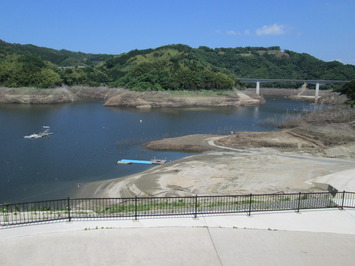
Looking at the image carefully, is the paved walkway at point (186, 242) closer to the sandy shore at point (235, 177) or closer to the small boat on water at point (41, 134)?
the sandy shore at point (235, 177)

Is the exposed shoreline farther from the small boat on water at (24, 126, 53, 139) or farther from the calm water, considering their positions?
the small boat on water at (24, 126, 53, 139)

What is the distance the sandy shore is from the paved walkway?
9260mm

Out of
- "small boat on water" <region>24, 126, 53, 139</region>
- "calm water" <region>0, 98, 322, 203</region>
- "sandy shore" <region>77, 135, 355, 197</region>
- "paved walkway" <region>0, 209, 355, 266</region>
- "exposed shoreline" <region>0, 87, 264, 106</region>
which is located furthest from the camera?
"exposed shoreline" <region>0, 87, 264, 106</region>

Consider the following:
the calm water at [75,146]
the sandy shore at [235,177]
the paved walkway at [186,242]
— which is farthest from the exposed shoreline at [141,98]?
the paved walkway at [186,242]

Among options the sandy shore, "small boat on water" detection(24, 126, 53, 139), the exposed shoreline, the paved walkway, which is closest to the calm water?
"small boat on water" detection(24, 126, 53, 139)

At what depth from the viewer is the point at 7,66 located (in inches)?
4227

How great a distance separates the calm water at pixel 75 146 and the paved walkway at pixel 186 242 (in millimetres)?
13612

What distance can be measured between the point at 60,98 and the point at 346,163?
83454 millimetres

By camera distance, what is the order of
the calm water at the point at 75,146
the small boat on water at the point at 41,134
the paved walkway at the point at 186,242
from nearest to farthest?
the paved walkway at the point at 186,242, the calm water at the point at 75,146, the small boat on water at the point at 41,134

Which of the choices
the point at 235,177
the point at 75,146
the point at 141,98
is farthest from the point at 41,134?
the point at 141,98

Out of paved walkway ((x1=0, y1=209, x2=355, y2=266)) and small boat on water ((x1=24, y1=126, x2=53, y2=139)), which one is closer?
paved walkway ((x1=0, y1=209, x2=355, y2=266))

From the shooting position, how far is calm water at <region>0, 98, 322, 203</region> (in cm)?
2795

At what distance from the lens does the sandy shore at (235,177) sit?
951 inches

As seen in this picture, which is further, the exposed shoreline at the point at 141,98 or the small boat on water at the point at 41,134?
the exposed shoreline at the point at 141,98
